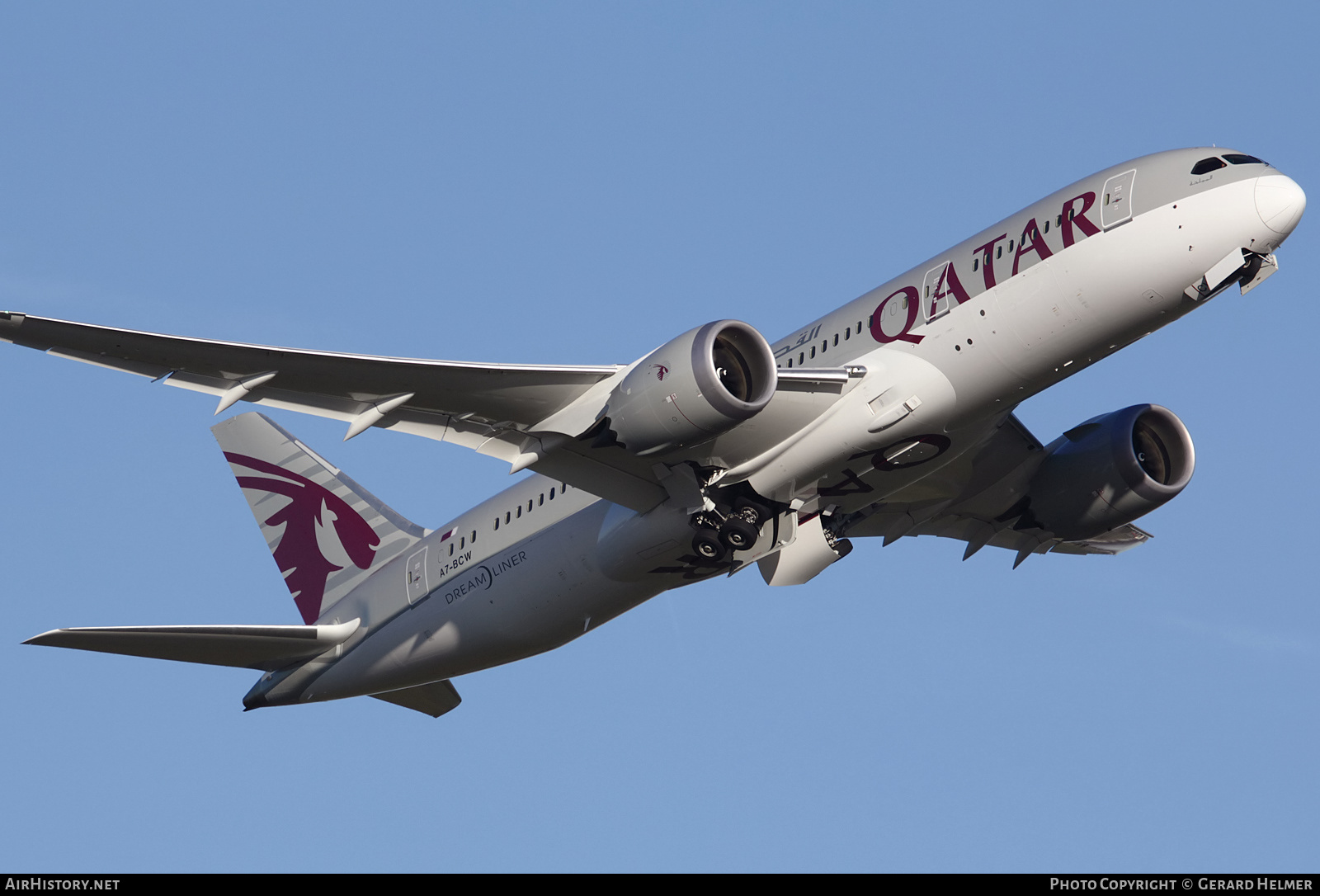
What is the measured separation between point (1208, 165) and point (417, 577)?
1550 cm

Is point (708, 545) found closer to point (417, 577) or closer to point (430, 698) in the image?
point (417, 577)

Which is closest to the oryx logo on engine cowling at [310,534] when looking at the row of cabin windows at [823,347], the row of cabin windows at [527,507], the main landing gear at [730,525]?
the row of cabin windows at [527,507]

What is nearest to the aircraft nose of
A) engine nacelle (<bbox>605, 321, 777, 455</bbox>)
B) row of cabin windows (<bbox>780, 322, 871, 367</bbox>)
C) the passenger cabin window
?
the passenger cabin window

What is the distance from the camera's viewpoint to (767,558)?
2558cm

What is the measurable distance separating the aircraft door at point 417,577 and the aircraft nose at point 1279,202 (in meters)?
15.6

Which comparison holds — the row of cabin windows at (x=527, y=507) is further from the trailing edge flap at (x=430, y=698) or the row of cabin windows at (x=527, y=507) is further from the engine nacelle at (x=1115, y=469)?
the engine nacelle at (x=1115, y=469)

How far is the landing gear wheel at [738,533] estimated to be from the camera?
24078 mm

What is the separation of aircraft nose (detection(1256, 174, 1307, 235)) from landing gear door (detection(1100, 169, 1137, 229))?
1739 mm

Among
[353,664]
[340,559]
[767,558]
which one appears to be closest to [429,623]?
[353,664]

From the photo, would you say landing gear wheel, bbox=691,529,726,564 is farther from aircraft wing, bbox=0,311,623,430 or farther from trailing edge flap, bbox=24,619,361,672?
trailing edge flap, bbox=24,619,361,672

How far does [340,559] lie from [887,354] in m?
13.2

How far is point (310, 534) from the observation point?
104ft

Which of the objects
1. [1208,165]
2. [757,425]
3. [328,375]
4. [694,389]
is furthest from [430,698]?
[1208,165]
